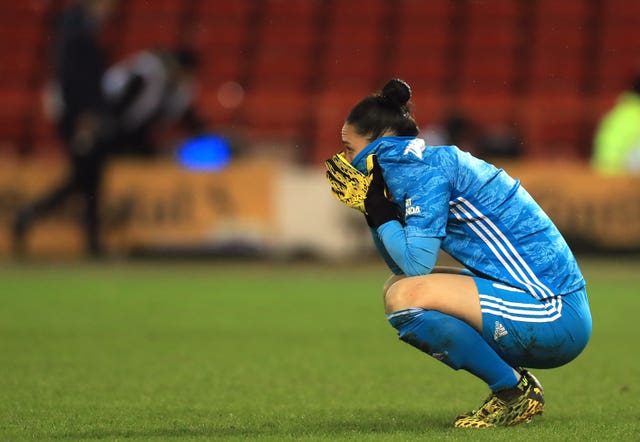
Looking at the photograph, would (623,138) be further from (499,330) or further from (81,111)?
(499,330)

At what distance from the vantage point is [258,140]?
594 inches

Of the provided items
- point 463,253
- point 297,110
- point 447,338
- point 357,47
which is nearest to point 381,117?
point 463,253

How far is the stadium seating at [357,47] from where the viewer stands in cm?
1766

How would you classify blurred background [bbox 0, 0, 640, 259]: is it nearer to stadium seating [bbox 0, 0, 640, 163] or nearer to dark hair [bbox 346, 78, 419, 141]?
stadium seating [bbox 0, 0, 640, 163]

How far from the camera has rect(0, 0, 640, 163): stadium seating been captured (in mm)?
17656

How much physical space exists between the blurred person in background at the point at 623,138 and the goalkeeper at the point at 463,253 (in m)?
9.29

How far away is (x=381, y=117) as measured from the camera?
4.75 meters

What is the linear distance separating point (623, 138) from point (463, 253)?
31.7 ft

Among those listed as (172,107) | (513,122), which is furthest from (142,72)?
(513,122)

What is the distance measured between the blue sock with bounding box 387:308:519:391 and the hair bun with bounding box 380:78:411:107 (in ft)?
2.49

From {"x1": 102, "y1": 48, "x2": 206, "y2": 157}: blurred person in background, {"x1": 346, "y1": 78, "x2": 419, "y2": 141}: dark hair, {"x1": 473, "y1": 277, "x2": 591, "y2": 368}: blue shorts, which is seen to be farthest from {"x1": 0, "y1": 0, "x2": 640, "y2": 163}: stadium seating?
{"x1": 473, "y1": 277, "x2": 591, "y2": 368}: blue shorts

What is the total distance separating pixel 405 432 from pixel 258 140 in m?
10.7

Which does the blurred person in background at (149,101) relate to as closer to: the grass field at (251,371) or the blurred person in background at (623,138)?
the grass field at (251,371)

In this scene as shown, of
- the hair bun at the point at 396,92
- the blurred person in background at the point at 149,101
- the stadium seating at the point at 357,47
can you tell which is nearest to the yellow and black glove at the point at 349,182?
the hair bun at the point at 396,92
